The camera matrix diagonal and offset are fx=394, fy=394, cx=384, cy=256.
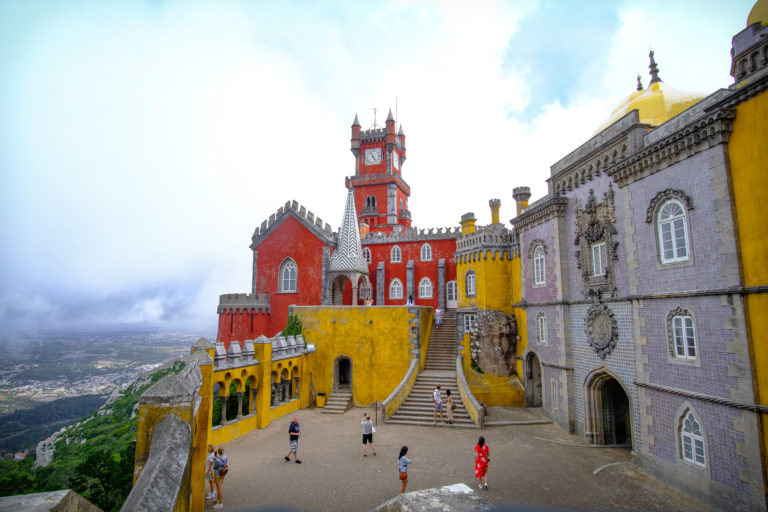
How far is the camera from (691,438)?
402 inches

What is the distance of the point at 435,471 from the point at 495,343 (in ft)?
35.7

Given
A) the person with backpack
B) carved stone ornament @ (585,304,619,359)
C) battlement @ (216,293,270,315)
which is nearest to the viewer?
the person with backpack

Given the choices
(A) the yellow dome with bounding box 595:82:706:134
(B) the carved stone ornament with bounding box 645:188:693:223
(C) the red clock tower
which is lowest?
(B) the carved stone ornament with bounding box 645:188:693:223

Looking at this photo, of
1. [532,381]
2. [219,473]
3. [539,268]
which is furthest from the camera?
[532,381]

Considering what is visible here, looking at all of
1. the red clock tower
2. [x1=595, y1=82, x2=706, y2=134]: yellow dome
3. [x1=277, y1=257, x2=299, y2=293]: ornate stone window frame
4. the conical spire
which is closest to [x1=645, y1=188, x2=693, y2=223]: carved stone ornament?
[x1=595, y1=82, x2=706, y2=134]: yellow dome

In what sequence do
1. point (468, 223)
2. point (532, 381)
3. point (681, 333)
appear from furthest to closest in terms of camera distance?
point (468, 223) → point (532, 381) → point (681, 333)

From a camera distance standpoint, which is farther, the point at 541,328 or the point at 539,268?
the point at 539,268

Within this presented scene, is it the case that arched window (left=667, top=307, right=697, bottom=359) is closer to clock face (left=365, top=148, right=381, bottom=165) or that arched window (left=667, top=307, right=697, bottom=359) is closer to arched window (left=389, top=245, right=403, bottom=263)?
arched window (left=389, top=245, right=403, bottom=263)

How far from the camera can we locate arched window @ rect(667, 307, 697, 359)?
10.3 meters

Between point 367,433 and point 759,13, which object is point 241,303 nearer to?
point 367,433

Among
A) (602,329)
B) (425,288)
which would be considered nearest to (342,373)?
(425,288)

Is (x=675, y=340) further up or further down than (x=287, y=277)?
further down

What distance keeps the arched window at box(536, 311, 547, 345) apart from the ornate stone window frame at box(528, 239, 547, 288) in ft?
4.70

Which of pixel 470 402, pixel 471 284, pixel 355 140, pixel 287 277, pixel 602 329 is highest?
pixel 355 140
